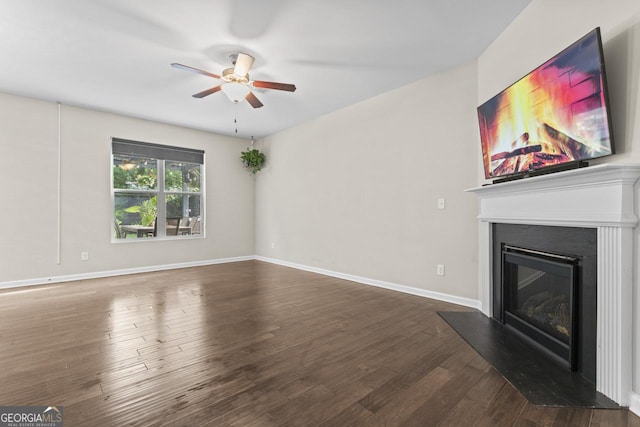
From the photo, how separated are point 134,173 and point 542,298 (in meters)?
5.88

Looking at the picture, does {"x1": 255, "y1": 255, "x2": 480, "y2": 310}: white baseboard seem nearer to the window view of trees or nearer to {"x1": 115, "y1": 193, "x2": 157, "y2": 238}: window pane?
the window view of trees

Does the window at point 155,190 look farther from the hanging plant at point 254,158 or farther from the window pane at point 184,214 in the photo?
the hanging plant at point 254,158

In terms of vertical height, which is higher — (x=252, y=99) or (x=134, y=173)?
(x=252, y=99)

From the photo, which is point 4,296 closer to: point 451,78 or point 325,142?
point 325,142

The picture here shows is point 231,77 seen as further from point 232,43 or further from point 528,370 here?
point 528,370

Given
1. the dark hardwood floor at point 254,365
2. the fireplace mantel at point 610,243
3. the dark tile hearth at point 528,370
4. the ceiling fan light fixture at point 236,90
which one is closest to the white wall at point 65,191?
the dark hardwood floor at point 254,365

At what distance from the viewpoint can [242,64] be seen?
288 cm

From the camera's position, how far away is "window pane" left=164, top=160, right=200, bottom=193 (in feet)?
17.8

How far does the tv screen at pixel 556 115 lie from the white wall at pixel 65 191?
17.2 feet

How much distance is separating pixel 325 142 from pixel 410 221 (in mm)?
2073

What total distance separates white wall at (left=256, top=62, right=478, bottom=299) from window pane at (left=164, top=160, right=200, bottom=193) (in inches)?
71.8

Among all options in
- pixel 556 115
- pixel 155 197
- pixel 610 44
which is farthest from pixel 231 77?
pixel 155 197

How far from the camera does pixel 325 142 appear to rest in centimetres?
484

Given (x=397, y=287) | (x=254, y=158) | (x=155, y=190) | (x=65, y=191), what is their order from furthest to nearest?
(x=254, y=158)
(x=155, y=190)
(x=65, y=191)
(x=397, y=287)
